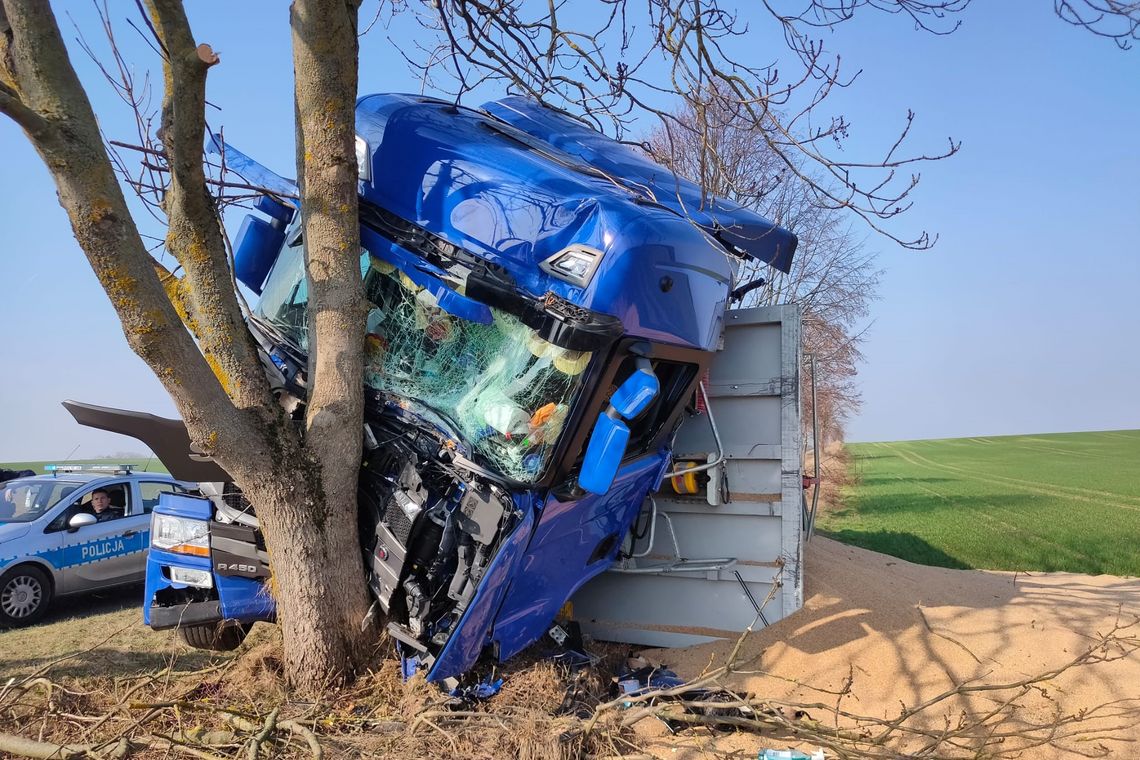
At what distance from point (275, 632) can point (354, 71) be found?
10.7 feet

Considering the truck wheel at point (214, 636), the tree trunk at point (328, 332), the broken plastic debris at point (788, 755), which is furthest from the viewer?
the truck wheel at point (214, 636)

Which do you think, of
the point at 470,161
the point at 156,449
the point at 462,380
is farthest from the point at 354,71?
the point at 156,449

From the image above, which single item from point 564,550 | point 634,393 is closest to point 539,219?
point 634,393

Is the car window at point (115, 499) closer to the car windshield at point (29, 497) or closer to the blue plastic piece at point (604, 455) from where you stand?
the car windshield at point (29, 497)

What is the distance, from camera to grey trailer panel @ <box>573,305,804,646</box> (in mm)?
5188

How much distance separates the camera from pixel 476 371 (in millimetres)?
3855

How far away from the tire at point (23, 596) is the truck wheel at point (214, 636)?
10.5ft

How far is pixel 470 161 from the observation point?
4.00 m

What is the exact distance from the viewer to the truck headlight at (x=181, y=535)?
4477 mm

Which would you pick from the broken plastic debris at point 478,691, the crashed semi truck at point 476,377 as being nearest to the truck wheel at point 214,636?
the crashed semi truck at point 476,377

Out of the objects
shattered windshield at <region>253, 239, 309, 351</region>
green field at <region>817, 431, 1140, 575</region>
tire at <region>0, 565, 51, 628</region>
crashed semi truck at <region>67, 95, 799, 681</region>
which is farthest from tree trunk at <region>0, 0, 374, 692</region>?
green field at <region>817, 431, 1140, 575</region>

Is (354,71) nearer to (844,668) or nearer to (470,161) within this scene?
(470,161)

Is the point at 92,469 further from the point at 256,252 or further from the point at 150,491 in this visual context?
the point at 256,252

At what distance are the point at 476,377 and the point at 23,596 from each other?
587cm
